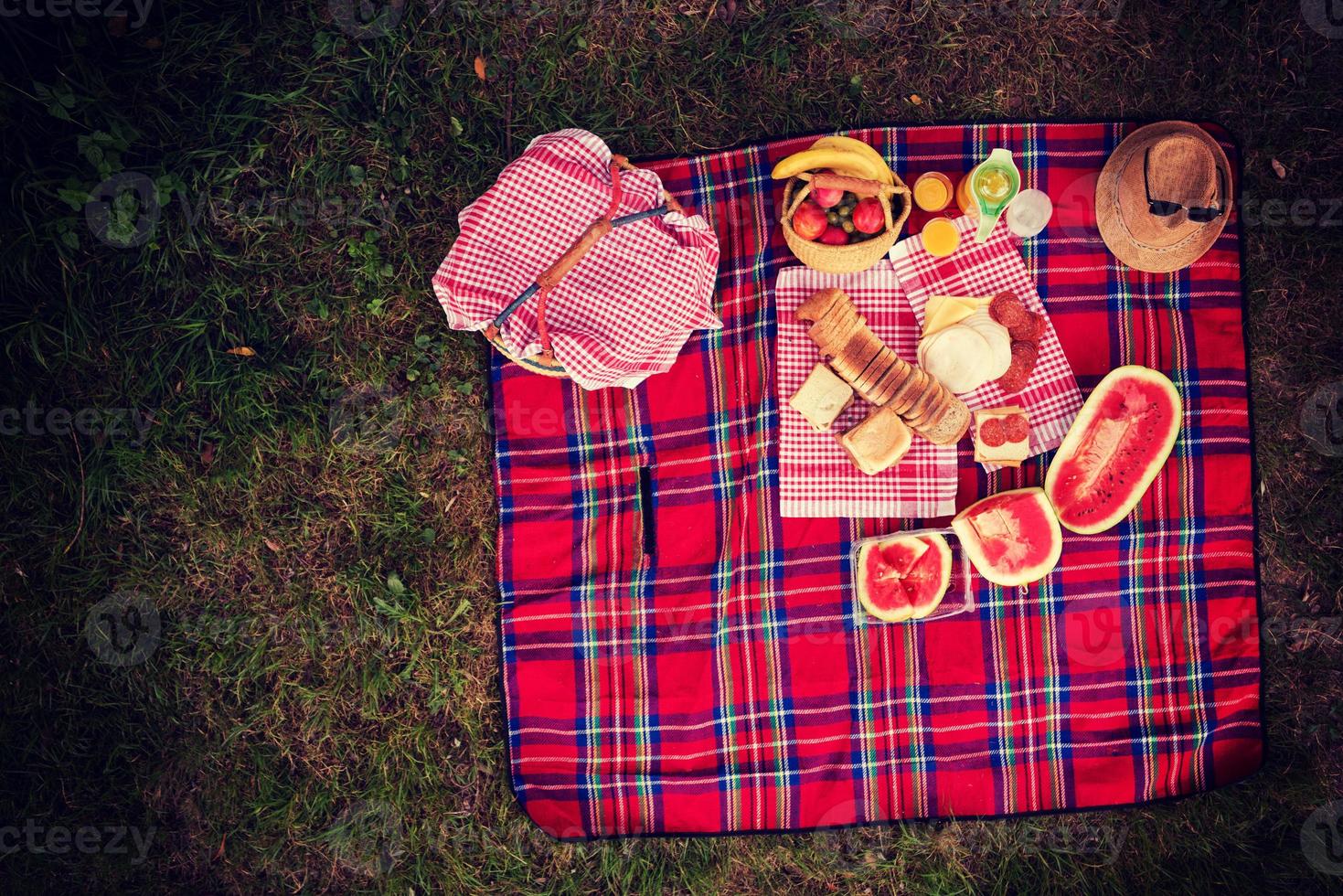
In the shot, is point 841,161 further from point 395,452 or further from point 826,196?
point 395,452

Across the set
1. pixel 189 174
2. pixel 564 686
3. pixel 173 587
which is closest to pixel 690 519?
pixel 564 686

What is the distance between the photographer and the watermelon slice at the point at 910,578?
369 cm

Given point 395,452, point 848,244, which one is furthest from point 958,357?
point 395,452

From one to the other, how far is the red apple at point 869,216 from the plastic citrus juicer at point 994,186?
61cm

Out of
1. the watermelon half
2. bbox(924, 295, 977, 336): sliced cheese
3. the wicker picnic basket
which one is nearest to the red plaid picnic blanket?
the watermelon half

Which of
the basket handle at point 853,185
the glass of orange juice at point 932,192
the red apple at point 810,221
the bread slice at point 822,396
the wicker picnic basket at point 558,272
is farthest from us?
the glass of orange juice at point 932,192

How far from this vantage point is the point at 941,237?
3723 mm

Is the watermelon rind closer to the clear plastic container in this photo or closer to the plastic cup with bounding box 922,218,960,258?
the clear plastic container

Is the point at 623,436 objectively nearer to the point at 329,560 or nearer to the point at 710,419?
the point at 710,419

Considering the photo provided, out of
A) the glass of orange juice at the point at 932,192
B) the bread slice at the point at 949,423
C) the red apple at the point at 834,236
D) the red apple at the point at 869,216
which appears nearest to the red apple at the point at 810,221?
the red apple at the point at 834,236

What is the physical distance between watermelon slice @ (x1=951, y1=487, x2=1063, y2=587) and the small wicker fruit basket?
1349 millimetres

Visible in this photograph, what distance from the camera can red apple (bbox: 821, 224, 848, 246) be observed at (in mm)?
3555

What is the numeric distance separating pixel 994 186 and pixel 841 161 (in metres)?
0.83

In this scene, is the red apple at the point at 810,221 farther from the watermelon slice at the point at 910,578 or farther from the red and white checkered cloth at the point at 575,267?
the watermelon slice at the point at 910,578
